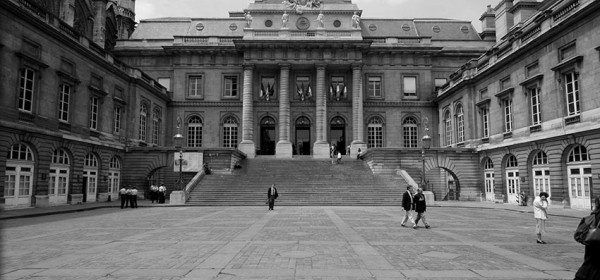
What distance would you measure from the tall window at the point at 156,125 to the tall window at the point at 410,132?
2603cm

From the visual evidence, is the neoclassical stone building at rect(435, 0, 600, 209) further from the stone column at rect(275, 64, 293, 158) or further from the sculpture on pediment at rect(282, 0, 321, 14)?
the sculpture on pediment at rect(282, 0, 321, 14)

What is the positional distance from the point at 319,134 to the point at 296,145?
3779mm

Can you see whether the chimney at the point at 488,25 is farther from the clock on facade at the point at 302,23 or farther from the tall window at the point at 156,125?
Result: the tall window at the point at 156,125

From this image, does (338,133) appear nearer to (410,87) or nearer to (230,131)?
(410,87)

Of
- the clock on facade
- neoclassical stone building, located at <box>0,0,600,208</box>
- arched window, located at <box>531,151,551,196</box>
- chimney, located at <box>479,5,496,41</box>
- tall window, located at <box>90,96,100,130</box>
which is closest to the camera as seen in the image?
neoclassical stone building, located at <box>0,0,600,208</box>

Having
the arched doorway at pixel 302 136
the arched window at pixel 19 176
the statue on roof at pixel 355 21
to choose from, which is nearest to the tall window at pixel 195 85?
the arched doorway at pixel 302 136

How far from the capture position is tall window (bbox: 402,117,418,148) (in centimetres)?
4644

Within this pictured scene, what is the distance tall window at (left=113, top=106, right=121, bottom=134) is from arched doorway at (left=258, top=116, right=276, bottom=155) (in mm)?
15417

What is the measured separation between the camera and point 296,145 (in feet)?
153

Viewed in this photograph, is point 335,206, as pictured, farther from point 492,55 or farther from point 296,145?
point 296,145

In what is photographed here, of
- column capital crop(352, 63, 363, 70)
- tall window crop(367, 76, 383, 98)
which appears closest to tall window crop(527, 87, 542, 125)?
column capital crop(352, 63, 363, 70)

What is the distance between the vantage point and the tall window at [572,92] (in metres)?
23.7

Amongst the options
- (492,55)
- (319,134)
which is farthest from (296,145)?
(492,55)

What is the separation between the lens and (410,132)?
46.7 meters
